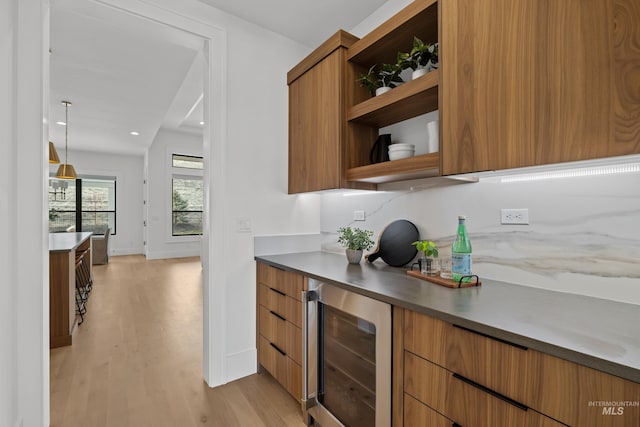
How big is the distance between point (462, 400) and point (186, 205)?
323 inches

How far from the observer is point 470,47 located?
4.20 feet

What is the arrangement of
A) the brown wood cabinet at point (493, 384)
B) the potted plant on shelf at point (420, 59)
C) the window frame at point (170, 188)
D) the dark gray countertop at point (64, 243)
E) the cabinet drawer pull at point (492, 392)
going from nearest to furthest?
1. the brown wood cabinet at point (493, 384)
2. the cabinet drawer pull at point (492, 392)
3. the potted plant on shelf at point (420, 59)
4. the dark gray countertop at point (64, 243)
5. the window frame at point (170, 188)

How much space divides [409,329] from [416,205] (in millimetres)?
937

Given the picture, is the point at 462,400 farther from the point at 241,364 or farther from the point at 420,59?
the point at 241,364

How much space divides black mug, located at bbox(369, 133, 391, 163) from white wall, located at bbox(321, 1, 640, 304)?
0.22m

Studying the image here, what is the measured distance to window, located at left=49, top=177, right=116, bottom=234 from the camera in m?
7.89

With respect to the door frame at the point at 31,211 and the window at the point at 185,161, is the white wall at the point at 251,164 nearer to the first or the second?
the door frame at the point at 31,211

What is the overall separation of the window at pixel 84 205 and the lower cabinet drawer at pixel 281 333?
7.95 meters

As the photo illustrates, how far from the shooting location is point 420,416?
112 cm

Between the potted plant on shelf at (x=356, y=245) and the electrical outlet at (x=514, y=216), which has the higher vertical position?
the electrical outlet at (x=514, y=216)

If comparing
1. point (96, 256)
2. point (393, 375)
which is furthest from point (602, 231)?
point (96, 256)

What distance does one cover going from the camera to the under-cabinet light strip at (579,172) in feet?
3.66

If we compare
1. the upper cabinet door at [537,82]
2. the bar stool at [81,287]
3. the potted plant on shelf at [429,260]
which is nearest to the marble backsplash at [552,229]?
the potted plant on shelf at [429,260]

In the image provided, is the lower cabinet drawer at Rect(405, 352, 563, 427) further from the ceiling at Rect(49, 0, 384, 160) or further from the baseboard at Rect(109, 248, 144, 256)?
the baseboard at Rect(109, 248, 144, 256)
